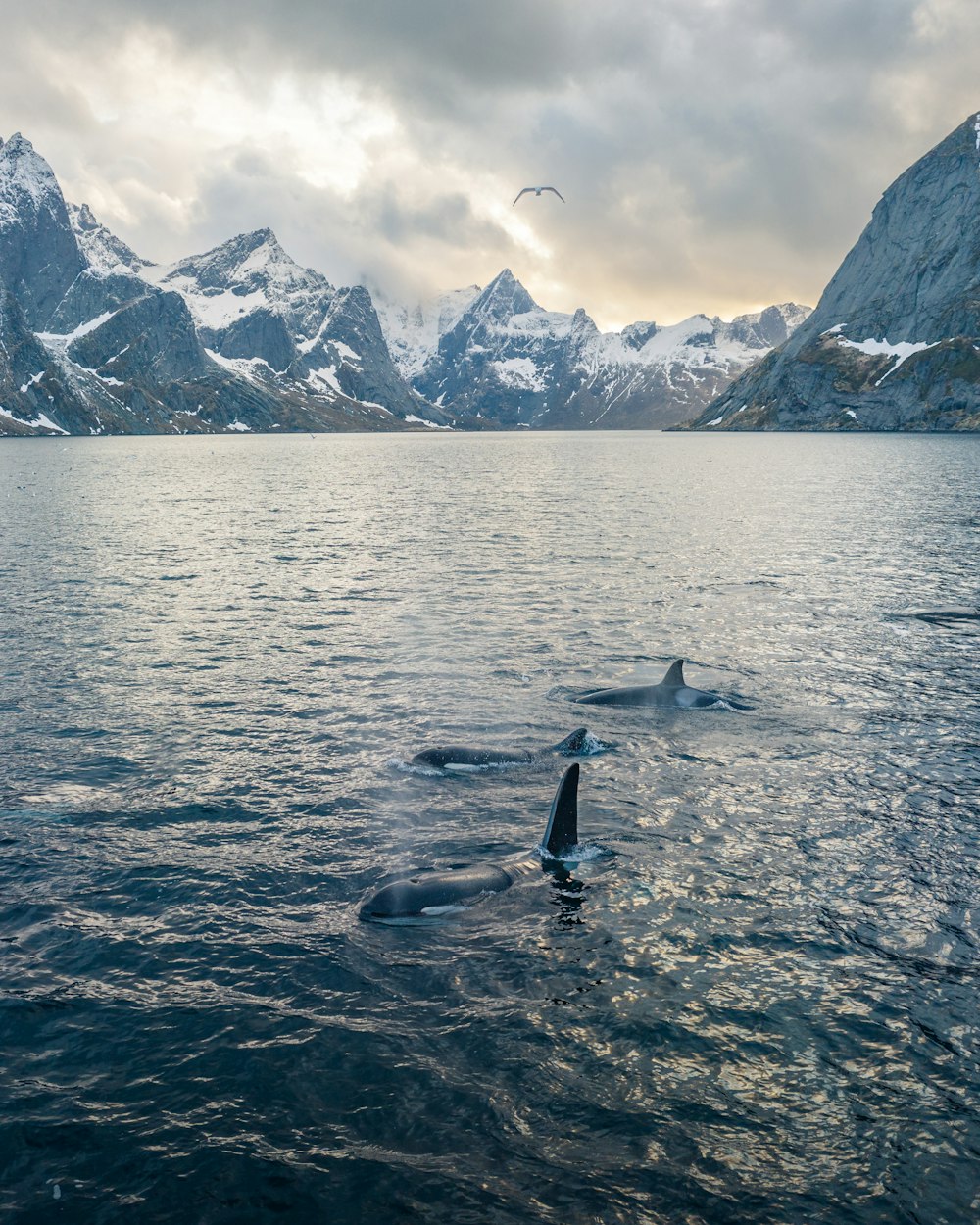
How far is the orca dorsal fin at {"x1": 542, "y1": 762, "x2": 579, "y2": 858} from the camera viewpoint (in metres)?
20.9

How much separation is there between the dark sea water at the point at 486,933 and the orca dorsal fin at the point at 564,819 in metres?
0.99

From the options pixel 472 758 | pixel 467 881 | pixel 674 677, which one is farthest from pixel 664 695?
pixel 467 881

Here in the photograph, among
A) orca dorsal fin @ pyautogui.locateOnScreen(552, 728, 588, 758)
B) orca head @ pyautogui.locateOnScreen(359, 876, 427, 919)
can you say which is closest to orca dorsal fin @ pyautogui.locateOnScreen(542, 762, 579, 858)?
orca head @ pyautogui.locateOnScreen(359, 876, 427, 919)

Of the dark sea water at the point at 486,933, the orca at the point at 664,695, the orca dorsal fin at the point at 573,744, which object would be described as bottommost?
the dark sea water at the point at 486,933

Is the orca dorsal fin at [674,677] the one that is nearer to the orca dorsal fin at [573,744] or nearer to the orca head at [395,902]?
the orca dorsal fin at [573,744]

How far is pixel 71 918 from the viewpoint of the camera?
18.6 metres

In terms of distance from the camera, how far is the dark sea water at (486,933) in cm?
1241

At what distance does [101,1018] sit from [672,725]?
68.4 ft

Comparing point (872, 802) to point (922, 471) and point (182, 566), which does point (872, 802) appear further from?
point (922, 471)

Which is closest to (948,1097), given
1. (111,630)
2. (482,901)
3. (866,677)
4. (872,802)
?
(482,901)

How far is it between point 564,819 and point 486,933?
415 cm

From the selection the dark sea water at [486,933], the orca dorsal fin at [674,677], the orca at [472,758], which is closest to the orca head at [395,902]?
the dark sea water at [486,933]

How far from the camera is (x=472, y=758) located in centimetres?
2723

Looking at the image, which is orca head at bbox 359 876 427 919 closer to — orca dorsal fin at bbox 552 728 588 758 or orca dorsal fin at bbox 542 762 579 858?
orca dorsal fin at bbox 542 762 579 858
